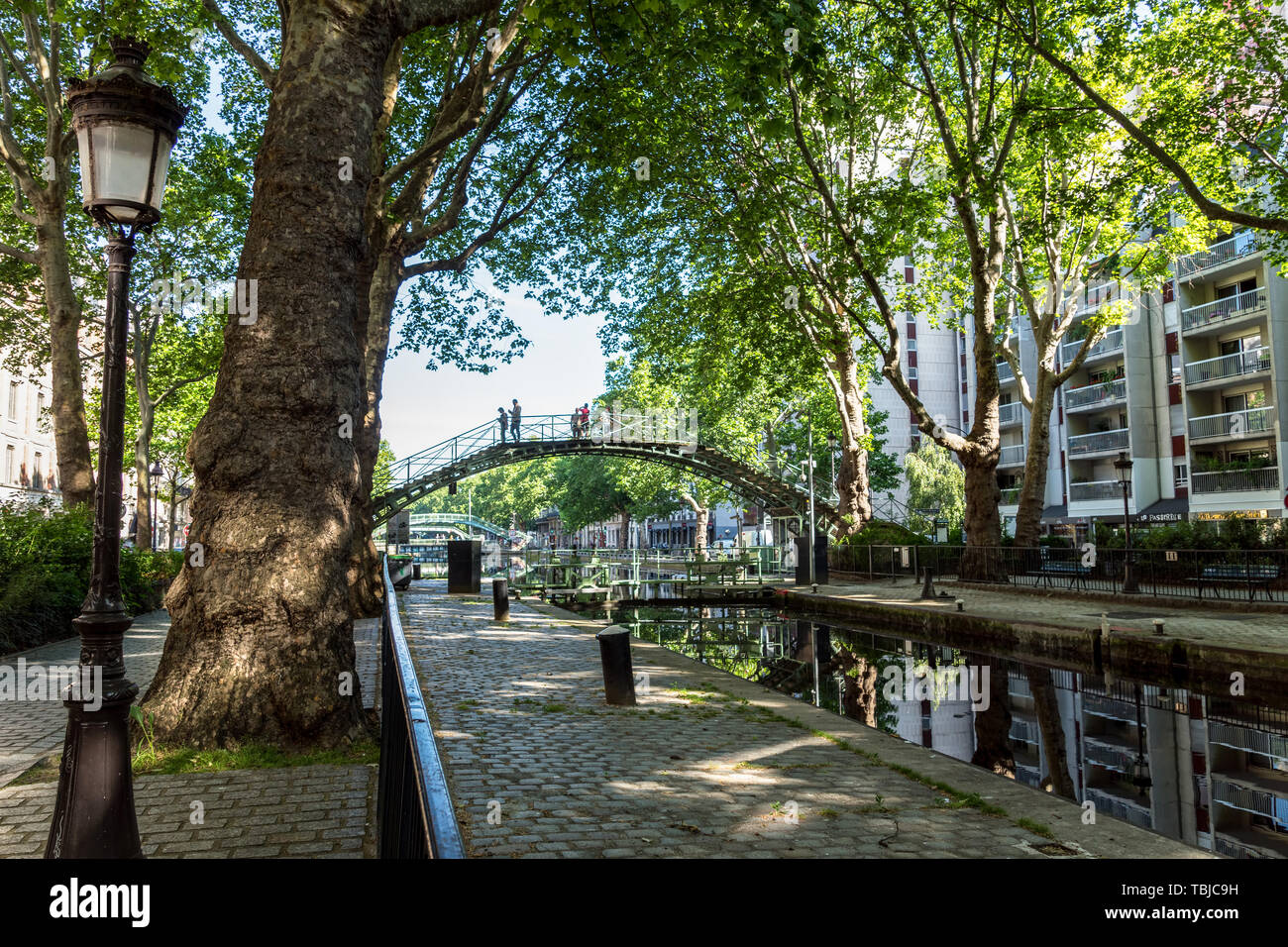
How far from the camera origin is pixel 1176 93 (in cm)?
1933

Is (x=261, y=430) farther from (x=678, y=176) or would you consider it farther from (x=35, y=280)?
(x=35, y=280)

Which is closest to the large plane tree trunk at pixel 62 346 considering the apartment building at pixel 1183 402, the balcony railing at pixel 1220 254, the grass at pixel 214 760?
the grass at pixel 214 760

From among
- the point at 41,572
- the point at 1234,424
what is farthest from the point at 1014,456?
the point at 41,572

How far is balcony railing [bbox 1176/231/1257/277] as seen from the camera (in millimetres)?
33406

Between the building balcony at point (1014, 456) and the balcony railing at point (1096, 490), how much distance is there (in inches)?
247

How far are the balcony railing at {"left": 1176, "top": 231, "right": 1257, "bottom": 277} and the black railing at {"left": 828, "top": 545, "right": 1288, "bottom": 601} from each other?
56.7ft

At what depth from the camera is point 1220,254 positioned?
34.8 m

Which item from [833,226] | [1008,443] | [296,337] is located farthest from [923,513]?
[296,337]

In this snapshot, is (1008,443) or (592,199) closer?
(592,199)

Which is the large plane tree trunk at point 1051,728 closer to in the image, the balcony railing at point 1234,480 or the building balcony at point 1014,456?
the balcony railing at point 1234,480

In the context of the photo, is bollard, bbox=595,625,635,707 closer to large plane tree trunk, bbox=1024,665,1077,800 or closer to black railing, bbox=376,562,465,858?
large plane tree trunk, bbox=1024,665,1077,800

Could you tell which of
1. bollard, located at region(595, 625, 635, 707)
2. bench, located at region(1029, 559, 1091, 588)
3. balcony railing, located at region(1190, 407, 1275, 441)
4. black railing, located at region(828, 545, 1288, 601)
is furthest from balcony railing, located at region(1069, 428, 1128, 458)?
bollard, located at region(595, 625, 635, 707)

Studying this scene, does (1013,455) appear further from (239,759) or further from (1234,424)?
(239,759)
